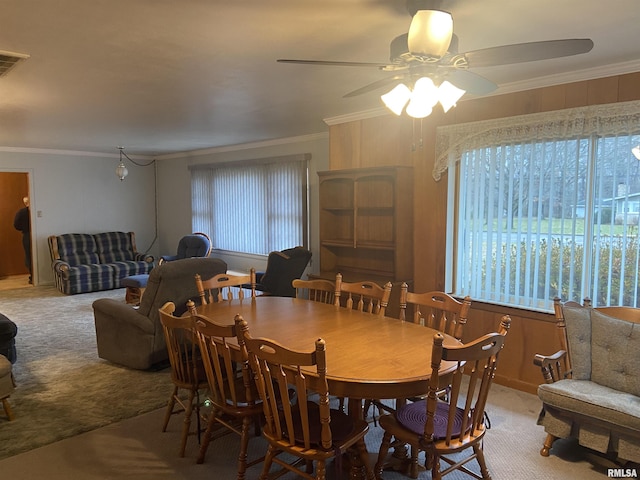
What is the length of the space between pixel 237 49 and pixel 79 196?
6645 millimetres

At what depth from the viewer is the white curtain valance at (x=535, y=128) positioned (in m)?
2.99

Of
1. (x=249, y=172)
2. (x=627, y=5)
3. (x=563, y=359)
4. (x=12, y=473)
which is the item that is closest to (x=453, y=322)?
(x=563, y=359)

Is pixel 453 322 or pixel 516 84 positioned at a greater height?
pixel 516 84

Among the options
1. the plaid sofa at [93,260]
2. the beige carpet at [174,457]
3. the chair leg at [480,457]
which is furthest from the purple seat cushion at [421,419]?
the plaid sofa at [93,260]

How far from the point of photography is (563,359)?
281 centimetres

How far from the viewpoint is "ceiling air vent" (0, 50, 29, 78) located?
106 inches

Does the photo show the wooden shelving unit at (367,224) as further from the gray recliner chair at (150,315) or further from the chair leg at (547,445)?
the chair leg at (547,445)

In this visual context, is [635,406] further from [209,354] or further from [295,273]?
[295,273]

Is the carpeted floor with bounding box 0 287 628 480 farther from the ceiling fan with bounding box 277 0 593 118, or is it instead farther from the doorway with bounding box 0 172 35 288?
the doorway with bounding box 0 172 35 288

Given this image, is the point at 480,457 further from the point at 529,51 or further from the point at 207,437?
the point at 529,51

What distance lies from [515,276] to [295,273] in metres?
2.22

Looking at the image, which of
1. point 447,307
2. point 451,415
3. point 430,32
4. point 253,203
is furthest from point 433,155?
point 253,203

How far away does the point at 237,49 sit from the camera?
265 cm

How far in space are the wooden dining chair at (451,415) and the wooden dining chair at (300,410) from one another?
0.20 m
